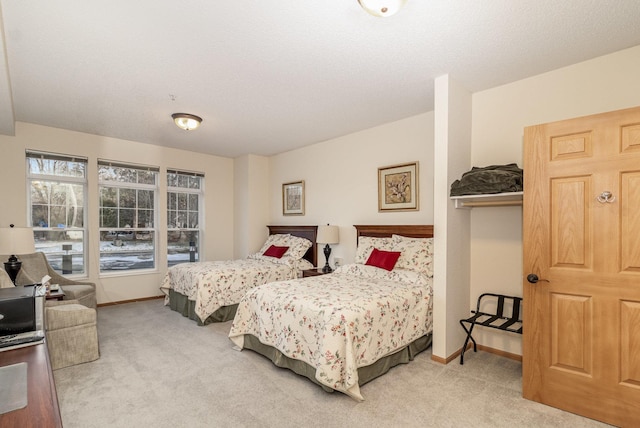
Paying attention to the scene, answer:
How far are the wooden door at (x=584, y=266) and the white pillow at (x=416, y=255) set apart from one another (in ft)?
3.52

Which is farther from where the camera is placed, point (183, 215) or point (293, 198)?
point (183, 215)

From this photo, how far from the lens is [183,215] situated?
5828 millimetres

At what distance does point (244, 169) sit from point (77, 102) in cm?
288

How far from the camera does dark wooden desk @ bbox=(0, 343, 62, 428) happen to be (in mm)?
949

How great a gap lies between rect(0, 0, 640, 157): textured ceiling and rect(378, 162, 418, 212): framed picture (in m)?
0.70

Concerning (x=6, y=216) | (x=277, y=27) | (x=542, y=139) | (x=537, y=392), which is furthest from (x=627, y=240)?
(x=6, y=216)

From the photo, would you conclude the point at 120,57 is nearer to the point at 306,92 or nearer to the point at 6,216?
the point at 306,92

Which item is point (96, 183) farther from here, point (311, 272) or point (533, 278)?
point (533, 278)

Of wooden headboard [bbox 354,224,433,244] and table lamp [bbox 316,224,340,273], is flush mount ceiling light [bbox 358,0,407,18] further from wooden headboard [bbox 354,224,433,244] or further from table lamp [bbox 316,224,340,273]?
table lamp [bbox 316,224,340,273]

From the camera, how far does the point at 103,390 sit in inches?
96.8

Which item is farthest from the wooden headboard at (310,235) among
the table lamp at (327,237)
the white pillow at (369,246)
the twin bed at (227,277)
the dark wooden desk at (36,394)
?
the dark wooden desk at (36,394)

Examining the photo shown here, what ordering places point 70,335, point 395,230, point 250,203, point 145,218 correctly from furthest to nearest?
point 250,203, point 145,218, point 395,230, point 70,335

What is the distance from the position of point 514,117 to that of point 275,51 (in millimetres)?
2279

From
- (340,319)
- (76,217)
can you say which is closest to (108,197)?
(76,217)
